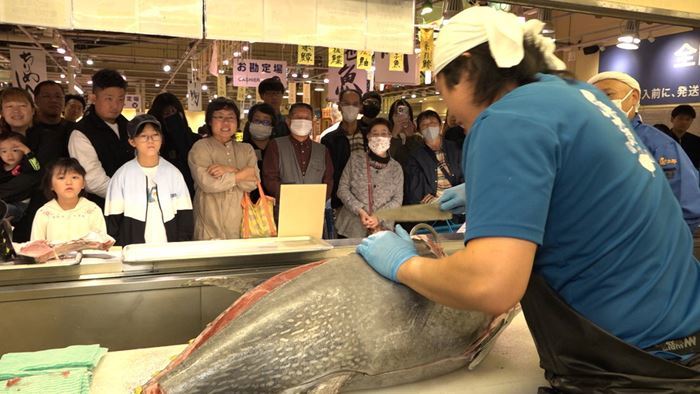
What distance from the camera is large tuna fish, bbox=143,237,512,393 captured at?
1338 mm

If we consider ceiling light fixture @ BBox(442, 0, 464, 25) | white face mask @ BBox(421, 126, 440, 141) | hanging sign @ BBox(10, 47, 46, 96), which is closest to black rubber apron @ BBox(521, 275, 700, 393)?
white face mask @ BBox(421, 126, 440, 141)

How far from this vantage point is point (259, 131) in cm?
454

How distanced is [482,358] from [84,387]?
1.20 metres

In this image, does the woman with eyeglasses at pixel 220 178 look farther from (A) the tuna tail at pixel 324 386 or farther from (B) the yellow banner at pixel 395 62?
(B) the yellow banner at pixel 395 62

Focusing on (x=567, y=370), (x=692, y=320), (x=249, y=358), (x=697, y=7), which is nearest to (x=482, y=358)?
(x=567, y=370)

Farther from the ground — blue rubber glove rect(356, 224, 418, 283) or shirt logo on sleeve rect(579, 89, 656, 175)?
shirt logo on sleeve rect(579, 89, 656, 175)

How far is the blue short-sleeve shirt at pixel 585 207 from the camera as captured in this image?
3.65 feet

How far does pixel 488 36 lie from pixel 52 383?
59.8 inches

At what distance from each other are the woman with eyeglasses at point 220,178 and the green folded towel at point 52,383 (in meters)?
1.97

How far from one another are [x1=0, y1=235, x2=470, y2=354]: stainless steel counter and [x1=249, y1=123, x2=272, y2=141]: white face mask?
7.94ft

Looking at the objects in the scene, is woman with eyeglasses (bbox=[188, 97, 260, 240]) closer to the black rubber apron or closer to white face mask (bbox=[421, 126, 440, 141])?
white face mask (bbox=[421, 126, 440, 141])

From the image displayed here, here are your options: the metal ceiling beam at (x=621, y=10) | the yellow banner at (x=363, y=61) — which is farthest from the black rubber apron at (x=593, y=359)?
the yellow banner at (x=363, y=61)

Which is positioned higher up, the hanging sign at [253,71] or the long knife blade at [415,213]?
the hanging sign at [253,71]

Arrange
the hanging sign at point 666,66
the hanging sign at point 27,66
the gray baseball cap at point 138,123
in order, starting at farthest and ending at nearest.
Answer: the hanging sign at point 666,66 < the hanging sign at point 27,66 < the gray baseball cap at point 138,123
